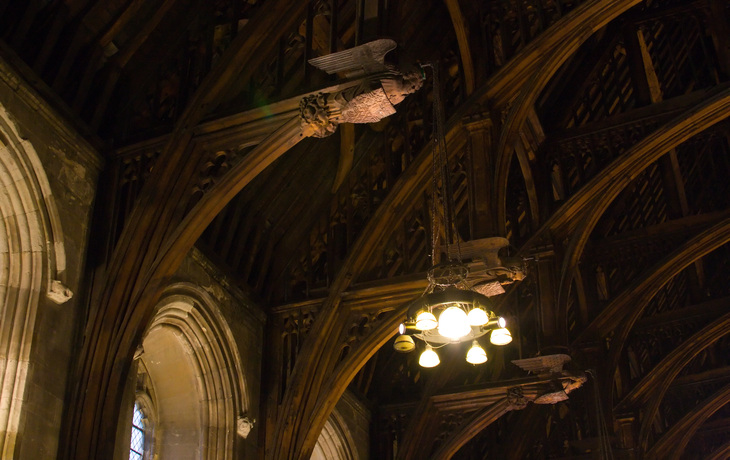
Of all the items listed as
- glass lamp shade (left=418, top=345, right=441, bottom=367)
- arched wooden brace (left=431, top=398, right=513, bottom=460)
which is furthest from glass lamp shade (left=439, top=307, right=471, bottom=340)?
arched wooden brace (left=431, top=398, right=513, bottom=460)

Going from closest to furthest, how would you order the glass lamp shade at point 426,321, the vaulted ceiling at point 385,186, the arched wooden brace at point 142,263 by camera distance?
the glass lamp shade at point 426,321 < the arched wooden brace at point 142,263 < the vaulted ceiling at point 385,186

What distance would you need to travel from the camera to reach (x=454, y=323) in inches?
283

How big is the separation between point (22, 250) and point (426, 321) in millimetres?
3135

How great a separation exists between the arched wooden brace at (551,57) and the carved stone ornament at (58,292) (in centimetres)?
383

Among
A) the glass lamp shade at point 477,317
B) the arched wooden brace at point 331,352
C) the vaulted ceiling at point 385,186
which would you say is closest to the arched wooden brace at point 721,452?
the vaulted ceiling at point 385,186

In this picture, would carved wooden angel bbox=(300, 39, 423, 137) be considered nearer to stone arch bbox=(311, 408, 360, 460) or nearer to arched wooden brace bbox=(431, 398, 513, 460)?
stone arch bbox=(311, 408, 360, 460)

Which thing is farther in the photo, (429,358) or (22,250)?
(429,358)

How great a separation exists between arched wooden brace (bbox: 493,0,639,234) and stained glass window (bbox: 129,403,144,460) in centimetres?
393

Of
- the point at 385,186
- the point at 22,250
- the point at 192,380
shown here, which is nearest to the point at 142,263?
the point at 22,250

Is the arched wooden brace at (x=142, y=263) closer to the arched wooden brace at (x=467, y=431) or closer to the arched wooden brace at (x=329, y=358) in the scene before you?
the arched wooden brace at (x=329, y=358)

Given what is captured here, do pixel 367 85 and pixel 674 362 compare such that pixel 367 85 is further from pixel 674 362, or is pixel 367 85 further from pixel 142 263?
pixel 674 362

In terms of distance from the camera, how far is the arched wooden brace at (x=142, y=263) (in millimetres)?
7656

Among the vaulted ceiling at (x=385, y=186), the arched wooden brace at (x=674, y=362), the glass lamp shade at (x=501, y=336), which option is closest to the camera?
the glass lamp shade at (x=501, y=336)

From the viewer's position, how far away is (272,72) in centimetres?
1070
